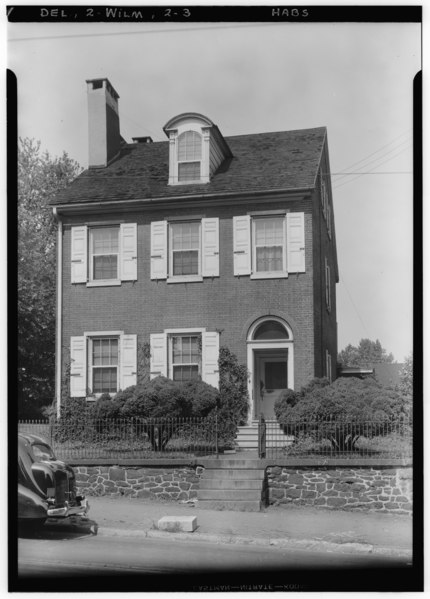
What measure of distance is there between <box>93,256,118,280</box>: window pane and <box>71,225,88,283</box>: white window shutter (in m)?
0.26

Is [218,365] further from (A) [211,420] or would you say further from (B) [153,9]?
(B) [153,9]

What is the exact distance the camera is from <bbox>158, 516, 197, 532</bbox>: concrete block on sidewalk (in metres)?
13.5

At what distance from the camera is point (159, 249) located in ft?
64.4

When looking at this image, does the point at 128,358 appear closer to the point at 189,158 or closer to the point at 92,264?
the point at 92,264

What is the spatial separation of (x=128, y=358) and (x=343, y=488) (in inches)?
256

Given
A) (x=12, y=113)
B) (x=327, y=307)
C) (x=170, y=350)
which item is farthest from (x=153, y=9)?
(x=327, y=307)

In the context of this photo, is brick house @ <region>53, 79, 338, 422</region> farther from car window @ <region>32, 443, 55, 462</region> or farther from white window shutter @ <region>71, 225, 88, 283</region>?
car window @ <region>32, 443, 55, 462</region>

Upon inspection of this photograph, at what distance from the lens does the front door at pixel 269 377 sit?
768 inches

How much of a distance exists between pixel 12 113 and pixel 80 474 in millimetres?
7266

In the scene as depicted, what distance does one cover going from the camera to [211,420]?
663 inches

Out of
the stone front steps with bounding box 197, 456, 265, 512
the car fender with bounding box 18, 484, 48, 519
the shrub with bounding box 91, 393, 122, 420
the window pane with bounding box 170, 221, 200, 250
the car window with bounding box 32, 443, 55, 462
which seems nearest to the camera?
the car fender with bounding box 18, 484, 48, 519

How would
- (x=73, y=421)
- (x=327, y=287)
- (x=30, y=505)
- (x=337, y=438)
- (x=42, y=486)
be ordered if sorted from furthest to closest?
(x=327, y=287) < (x=73, y=421) < (x=337, y=438) < (x=42, y=486) < (x=30, y=505)

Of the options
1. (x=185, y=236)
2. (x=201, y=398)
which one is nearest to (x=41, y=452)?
(x=201, y=398)

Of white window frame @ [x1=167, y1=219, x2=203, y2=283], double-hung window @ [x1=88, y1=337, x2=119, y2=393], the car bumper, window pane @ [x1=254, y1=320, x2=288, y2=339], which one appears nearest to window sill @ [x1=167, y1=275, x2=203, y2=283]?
white window frame @ [x1=167, y1=219, x2=203, y2=283]
